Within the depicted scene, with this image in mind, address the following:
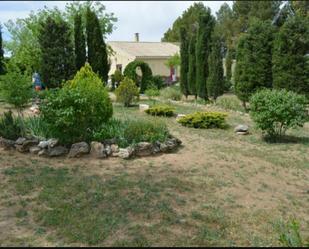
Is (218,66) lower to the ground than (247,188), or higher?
higher

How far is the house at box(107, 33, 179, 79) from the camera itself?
121 ft

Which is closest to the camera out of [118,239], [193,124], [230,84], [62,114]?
[118,239]

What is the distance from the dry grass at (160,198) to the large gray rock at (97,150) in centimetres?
20

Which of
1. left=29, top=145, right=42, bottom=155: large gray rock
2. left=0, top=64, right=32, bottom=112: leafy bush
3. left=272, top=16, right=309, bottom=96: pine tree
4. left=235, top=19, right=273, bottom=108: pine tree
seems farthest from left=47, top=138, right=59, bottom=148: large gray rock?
left=235, top=19, right=273, bottom=108: pine tree

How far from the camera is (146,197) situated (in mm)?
5965

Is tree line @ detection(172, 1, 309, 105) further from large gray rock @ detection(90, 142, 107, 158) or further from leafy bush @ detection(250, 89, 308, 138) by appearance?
large gray rock @ detection(90, 142, 107, 158)

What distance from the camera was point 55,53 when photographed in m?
17.3

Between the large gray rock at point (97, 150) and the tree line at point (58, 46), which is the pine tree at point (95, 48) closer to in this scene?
the tree line at point (58, 46)

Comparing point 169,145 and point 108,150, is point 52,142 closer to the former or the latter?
point 108,150

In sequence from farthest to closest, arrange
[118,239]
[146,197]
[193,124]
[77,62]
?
[77,62] → [193,124] → [146,197] → [118,239]

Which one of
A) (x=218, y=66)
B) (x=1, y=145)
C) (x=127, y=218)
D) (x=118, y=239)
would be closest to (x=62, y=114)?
(x=1, y=145)

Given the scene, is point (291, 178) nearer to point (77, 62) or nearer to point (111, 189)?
point (111, 189)

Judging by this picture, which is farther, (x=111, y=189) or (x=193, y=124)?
(x=193, y=124)

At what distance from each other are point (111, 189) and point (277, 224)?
241 centimetres
